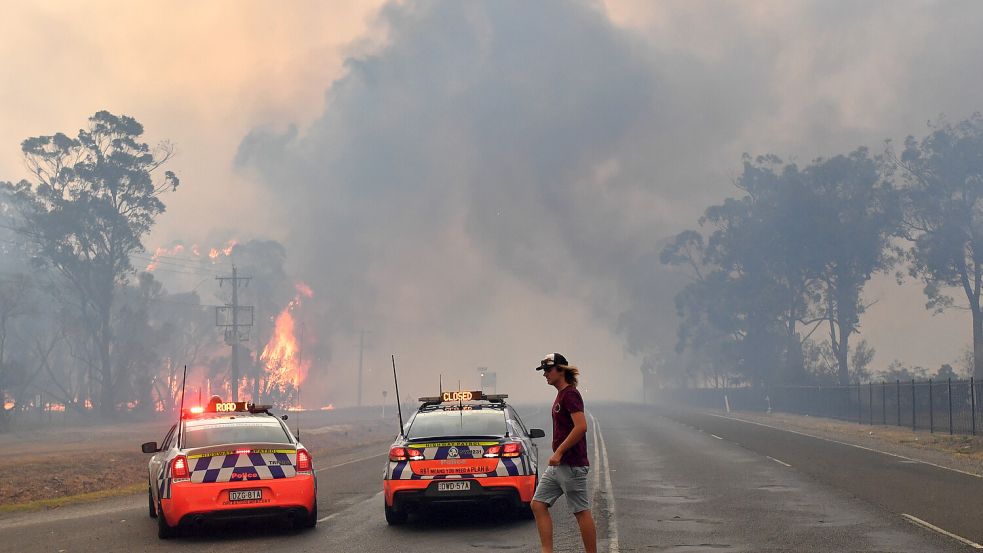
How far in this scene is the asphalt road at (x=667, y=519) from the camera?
1305 cm

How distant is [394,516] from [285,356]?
316 ft

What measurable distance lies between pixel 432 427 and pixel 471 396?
1.60 meters

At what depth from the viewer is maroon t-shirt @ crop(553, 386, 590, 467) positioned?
1009cm

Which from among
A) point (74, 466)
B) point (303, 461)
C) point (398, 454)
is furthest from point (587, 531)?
point (74, 466)

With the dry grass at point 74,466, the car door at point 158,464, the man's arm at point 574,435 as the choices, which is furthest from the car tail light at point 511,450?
the dry grass at point 74,466

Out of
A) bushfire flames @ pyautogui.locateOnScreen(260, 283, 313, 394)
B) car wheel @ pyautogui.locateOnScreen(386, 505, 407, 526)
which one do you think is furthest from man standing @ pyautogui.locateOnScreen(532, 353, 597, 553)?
bushfire flames @ pyautogui.locateOnScreen(260, 283, 313, 394)

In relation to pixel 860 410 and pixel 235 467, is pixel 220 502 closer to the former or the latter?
pixel 235 467

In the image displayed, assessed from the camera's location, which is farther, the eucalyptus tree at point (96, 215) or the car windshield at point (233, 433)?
the eucalyptus tree at point (96, 215)

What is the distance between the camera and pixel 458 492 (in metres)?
14.4

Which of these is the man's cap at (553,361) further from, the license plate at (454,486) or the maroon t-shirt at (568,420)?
the license plate at (454,486)

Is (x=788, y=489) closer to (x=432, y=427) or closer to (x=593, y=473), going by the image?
(x=593, y=473)

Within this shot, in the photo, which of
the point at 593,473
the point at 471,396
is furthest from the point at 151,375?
the point at 471,396

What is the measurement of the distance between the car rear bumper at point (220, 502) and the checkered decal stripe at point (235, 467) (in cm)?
6

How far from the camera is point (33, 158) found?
83062mm
